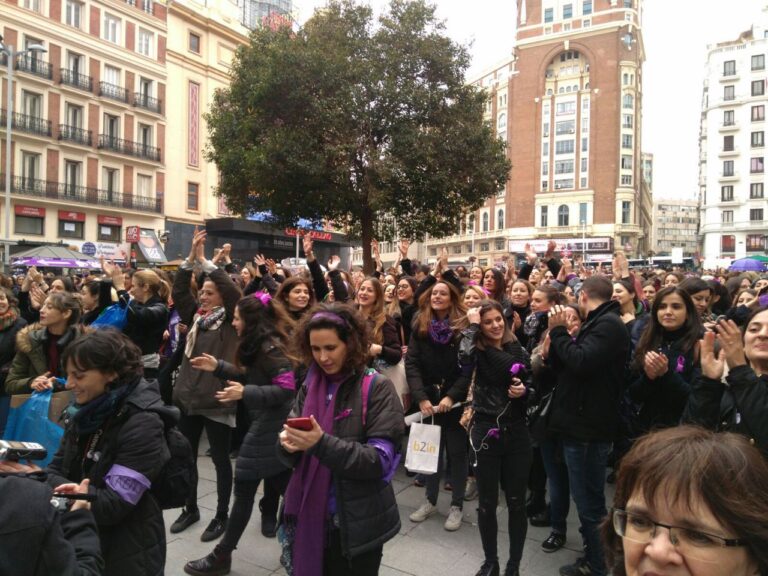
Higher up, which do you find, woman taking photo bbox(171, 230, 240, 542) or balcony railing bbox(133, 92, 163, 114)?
balcony railing bbox(133, 92, 163, 114)

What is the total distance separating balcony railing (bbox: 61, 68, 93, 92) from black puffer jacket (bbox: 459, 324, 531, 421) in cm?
3352

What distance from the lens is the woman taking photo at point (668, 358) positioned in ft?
12.5

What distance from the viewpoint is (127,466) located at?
2352 mm

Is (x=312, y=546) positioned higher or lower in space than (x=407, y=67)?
lower

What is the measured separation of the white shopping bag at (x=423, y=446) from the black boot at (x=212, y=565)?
139cm

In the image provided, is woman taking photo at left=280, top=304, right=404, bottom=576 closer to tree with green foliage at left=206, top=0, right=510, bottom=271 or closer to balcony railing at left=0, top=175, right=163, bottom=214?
tree with green foliage at left=206, top=0, right=510, bottom=271

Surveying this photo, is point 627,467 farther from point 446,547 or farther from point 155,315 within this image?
point 155,315

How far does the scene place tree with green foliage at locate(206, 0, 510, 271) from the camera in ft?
47.9

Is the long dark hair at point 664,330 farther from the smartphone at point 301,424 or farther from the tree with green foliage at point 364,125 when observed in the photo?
the tree with green foliage at point 364,125

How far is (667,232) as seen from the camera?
493 feet

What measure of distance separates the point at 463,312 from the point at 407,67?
12204 millimetres

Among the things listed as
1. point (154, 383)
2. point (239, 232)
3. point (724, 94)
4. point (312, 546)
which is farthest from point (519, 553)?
point (724, 94)

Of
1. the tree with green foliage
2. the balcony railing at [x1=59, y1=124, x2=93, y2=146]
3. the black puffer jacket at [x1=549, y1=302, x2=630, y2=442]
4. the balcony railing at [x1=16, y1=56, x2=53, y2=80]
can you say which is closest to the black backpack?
the black puffer jacket at [x1=549, y1=302, x2=630, y2=442]

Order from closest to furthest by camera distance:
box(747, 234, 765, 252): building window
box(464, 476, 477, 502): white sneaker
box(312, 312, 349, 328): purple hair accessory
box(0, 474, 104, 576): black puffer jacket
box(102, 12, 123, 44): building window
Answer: box(0, 474, 104, 576): black puffer jacket, box(312, 312, 349, 328): purple hair accessory, box(464, 476, 477, 502): white sneaker, box(102, 12, 123, 44): building window, box(747, 234, 765, 252): building window
